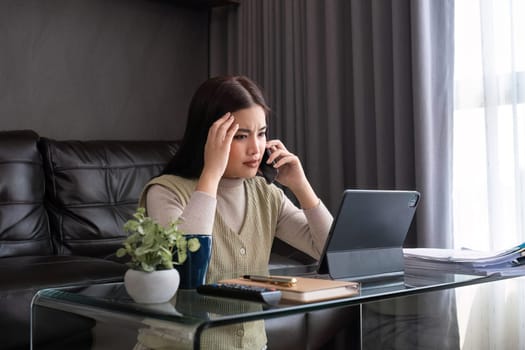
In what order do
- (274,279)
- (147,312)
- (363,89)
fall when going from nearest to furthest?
(147,312)
(274,279)
(363,89)

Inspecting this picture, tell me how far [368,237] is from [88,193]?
63.4 inches

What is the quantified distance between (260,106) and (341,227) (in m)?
0.49

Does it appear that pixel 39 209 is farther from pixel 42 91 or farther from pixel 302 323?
pixel 302 323

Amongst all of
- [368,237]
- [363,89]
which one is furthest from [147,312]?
[363,89]

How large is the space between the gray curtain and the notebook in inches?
48.6

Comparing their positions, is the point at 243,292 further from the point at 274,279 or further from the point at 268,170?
the point at 268,170

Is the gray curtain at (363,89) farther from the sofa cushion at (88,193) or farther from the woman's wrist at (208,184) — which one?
the woman's wrist at (208,184)

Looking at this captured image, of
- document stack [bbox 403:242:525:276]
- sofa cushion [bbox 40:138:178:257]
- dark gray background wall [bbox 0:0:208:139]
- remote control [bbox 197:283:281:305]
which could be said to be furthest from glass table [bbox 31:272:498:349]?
dark gray background wall [bbox 0:0:208:139]

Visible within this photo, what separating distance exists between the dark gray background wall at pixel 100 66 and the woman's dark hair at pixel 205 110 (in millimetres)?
1530

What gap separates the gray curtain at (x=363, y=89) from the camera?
2.61 m

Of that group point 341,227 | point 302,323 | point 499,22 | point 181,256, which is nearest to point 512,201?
point 499,22

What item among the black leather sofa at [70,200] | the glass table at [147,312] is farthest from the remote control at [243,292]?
the black leather sofa at [70,200]

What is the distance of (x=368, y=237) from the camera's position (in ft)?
4.41

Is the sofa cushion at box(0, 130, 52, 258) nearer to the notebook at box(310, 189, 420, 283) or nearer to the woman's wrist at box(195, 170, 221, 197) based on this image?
the woman's wrist at box(195, 170, 221, 197)
